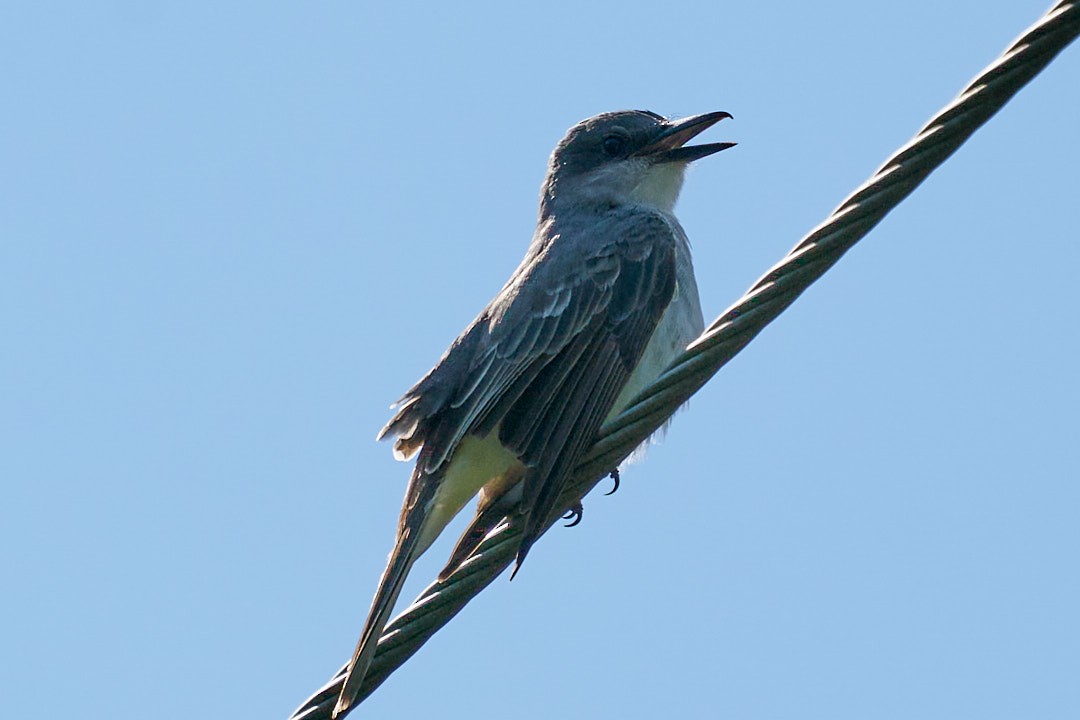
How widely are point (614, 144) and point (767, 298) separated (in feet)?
13.4


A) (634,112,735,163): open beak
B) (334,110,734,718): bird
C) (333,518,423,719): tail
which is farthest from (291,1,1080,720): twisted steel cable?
(634,112,735,163): open beak

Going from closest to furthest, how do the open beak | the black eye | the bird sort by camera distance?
the bird < the open beak < the black eye

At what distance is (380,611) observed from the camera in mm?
6020

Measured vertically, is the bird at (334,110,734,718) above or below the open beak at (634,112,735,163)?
below

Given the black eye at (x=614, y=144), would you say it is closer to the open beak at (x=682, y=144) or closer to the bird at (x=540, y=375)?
the open beak at (x=682, y=144)

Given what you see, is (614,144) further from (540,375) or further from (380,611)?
(380,611)

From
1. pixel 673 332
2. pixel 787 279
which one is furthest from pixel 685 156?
pixel 787 279

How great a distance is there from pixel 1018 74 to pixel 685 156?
420 centimetres

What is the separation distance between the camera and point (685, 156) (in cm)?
864

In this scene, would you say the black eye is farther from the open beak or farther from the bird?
the bird

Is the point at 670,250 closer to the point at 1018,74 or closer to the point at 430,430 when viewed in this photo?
the point at 430,430

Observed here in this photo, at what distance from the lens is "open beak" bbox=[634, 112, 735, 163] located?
8.51 meters

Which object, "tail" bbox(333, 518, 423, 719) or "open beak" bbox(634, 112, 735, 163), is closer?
"tail" bbox(333, 518, 423, 719)

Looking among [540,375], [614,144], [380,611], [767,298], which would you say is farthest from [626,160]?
[767,298]
